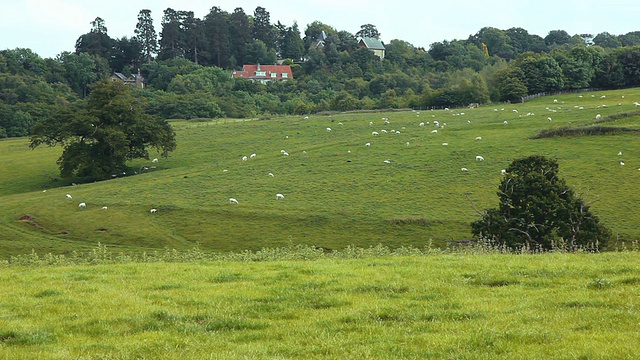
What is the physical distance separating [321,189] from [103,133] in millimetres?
27280

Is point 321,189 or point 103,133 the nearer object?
point 321,189

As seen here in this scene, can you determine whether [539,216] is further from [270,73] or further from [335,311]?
[270,73]

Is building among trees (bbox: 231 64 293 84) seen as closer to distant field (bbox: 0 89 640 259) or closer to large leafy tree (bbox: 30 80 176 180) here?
distant field (bbox: 0 89 640 259)

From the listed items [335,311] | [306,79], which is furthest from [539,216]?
[306,79]

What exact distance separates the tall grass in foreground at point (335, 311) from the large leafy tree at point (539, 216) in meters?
15.4

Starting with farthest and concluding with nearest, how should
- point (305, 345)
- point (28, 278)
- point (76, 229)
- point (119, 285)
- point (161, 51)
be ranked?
1. point (161, 51)
2. point (76, 229)
3. point (28, 278)
4. point (119, 285)
5. point (305, 345)

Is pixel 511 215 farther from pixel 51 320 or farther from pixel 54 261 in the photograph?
pixel 51 320

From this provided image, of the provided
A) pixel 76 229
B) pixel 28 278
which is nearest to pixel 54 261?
pixel 28 278

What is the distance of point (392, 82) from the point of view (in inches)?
6171

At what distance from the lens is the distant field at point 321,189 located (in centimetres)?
4838

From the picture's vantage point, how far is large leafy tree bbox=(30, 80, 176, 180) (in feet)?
238

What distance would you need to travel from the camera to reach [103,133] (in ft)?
238

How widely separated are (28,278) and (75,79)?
522ft

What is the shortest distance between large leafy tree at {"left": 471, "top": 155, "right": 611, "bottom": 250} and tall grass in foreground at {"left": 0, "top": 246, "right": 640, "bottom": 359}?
1543cm
